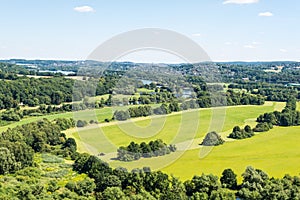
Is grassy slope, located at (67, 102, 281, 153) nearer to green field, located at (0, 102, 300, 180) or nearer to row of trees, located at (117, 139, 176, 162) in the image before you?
green field, located at (0, 102, 300, 180)

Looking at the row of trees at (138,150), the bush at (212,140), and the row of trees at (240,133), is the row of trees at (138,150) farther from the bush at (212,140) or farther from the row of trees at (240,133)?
the row of trees at (240,133)

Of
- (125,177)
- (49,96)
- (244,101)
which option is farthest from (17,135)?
(244,101)

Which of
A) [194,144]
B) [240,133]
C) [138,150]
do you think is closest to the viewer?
[138,150]

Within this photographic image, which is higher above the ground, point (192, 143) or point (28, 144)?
point (192, 143)

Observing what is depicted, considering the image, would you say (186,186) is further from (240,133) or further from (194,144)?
(240,133)

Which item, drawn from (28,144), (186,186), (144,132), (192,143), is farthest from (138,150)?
(28,144)

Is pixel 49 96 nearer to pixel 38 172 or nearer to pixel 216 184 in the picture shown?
pixel 38 172

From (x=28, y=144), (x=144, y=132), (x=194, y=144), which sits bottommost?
(x=28, y=144)

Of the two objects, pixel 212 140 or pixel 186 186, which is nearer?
pixel 186 186

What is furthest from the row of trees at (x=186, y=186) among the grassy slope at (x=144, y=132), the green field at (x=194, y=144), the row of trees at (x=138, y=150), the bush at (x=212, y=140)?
the bush at (x=212, y=140)
